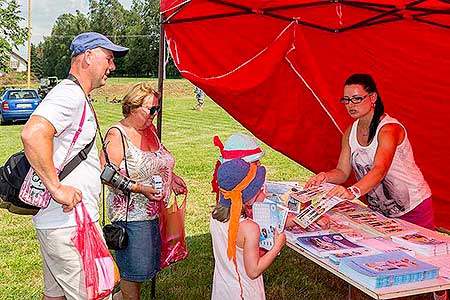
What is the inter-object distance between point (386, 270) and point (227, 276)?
0.70m

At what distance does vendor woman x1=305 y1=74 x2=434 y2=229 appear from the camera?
333cm

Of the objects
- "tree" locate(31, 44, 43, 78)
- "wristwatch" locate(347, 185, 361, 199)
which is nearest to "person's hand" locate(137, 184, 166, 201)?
"wristwatch" locate(347, 185, 361, 199)

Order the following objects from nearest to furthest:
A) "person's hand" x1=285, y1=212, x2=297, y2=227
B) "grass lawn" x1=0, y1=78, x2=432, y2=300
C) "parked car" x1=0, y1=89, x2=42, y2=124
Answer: "person's hand" x1=285, y1=212, x2=297, y2=227 < "grass lawn" x1=0, y1=78, x2=432, y2=300 < "parked car" x1=0, y1=89, x2=42, y2=124

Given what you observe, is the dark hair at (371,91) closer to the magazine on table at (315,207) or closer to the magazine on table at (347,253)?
the magazine on table at (315,207)

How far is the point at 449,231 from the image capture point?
17.1 feet

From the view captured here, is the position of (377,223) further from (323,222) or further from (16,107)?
(16,107)

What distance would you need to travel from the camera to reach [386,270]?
7.66 ft

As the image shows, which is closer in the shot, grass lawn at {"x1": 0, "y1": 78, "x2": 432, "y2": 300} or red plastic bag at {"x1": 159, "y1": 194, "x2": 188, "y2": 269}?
red plastic bag at {"x1": 159, "y1": 194, "x2": 188, "y2": 269}

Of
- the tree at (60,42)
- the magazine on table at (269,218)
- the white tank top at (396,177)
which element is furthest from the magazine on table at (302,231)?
the tree at (60,42)

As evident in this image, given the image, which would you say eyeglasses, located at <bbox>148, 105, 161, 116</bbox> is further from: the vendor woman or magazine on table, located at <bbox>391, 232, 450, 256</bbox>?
magazine on table, located at <bbox>391, 232, 450, 256</bbox>

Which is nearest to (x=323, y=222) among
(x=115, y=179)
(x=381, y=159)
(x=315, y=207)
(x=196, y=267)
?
(x=315, y=207)

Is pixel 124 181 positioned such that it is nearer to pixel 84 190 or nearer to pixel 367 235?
pixel 84 190

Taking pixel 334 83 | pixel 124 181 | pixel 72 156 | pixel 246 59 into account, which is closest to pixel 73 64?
pixel 72 156

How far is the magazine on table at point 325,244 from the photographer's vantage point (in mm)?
2688
